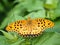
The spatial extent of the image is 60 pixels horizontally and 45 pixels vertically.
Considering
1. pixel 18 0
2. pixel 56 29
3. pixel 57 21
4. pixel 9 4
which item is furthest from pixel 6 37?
pixel 9 4

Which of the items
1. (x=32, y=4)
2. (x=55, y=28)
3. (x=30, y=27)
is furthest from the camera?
(x=32, y=4)

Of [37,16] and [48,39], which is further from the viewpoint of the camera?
[37,16]

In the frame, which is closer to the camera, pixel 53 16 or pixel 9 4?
pixel 53 16

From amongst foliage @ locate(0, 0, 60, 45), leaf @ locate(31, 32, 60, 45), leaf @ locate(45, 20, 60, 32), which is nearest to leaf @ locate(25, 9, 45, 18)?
foliage @ locate(0, 0, 60, 45)

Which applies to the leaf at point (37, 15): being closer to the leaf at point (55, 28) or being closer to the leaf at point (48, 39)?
the leaf at point (55, 28)

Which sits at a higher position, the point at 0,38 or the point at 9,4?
the point at 0,38

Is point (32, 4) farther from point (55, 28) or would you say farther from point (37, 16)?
point (55, 28)

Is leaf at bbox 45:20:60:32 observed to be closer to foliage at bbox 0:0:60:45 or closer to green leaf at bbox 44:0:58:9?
foliage at bbox 0:0:60:45

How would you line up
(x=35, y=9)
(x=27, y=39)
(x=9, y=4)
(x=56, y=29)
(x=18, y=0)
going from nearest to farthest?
(x=27, y=39) → (x=56, y=29) → (x=35, y=9) → (x=18, y=0) → (x=9, y=4)

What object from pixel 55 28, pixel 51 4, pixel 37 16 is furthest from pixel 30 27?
pixel 51 4

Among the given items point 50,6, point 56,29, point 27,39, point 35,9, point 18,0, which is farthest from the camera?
point 18,0

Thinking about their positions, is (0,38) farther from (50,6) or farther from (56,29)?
(50,6)
